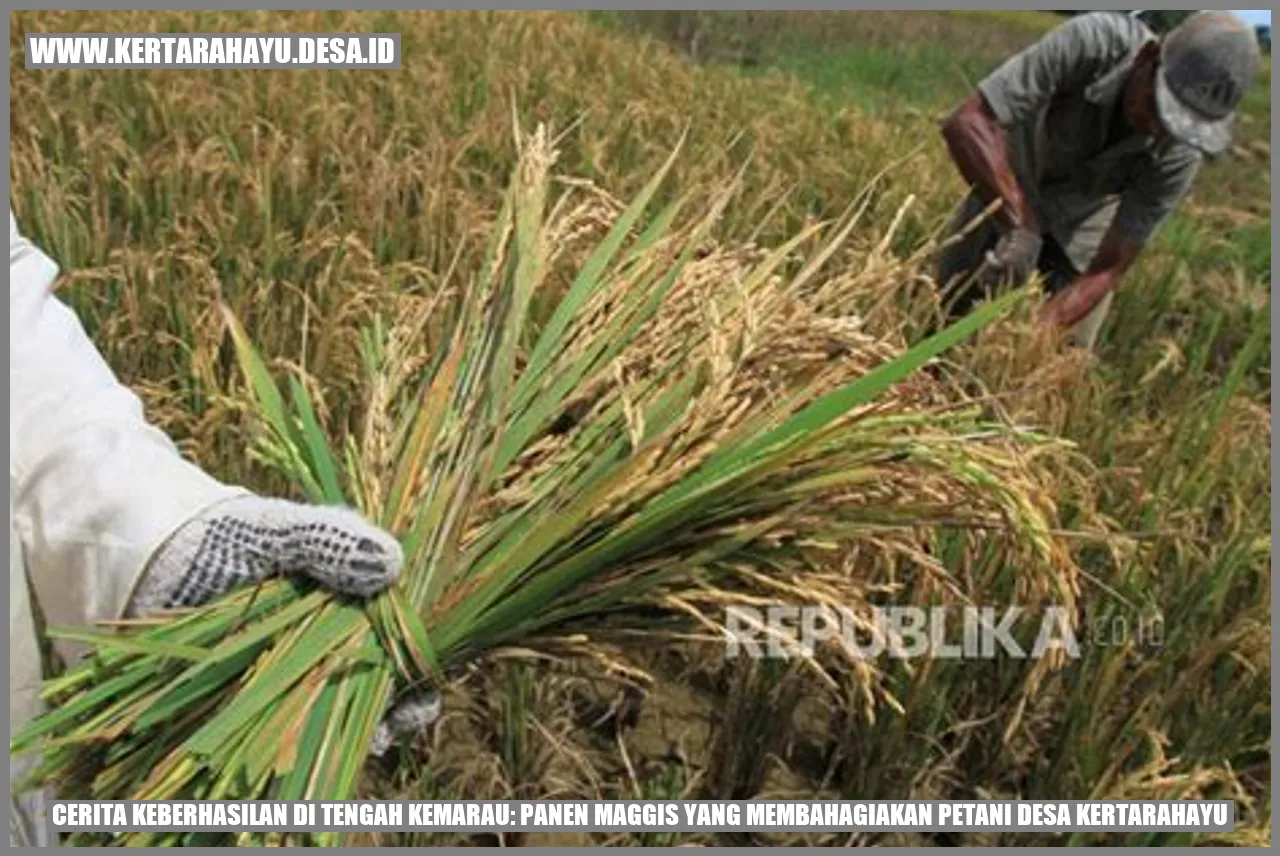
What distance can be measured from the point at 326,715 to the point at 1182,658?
145 centimetres

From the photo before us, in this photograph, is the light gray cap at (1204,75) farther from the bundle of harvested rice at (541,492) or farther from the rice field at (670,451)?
the bundle of harvested rice at (541,492)

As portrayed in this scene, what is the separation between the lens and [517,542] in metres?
1.42

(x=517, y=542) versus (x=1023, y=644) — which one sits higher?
(x=517, y=542)

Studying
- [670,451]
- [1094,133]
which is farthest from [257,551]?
[1094,133]

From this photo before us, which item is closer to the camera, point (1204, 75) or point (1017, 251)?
point (1204, 75)


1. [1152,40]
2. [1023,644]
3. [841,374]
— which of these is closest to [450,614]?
[841,374]

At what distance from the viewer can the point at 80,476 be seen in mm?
1273

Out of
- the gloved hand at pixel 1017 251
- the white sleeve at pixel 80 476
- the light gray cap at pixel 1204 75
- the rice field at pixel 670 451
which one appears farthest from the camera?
the gloved hand at pixel 1017 251

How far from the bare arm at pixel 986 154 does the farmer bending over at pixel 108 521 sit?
6.58 ft

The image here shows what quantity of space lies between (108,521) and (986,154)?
2.21 m

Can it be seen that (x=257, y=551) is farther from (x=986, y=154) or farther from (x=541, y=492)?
(x=986, y=154)

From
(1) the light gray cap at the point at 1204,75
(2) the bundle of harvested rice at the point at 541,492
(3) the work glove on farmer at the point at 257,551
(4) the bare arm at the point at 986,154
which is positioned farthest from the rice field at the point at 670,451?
(1) the light gray cap at the point at 1204,75

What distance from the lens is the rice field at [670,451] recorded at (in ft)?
4.71
